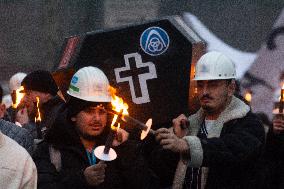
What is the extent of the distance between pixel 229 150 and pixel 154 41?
1.22m

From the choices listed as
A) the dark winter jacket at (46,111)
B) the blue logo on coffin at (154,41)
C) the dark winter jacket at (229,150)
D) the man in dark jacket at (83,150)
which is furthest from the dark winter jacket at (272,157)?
the dark winter jacket at (46,111)

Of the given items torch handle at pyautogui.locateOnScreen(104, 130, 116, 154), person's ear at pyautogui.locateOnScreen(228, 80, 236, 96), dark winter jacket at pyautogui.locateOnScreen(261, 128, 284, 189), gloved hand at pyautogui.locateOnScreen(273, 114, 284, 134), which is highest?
person's ear at pyautogui.locateOnScreen(228, 80, 236, 96)

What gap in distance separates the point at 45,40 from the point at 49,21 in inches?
10.7

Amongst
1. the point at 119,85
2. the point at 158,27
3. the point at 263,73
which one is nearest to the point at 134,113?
the point at 119,85

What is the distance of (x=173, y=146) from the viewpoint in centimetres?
327

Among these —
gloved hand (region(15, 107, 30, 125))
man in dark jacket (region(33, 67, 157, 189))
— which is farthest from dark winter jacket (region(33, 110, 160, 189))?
gloved hand (region(15, 107, 30, 125))

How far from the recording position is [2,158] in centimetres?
268

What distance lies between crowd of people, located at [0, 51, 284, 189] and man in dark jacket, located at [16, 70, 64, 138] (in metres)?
0.84

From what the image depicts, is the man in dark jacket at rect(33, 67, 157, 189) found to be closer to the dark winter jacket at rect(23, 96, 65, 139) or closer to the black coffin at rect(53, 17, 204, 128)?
the black coffin at rect(53, 17, 204, 128)

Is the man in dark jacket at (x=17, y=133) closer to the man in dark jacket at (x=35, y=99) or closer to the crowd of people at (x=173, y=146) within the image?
the crowd of people at (x=173, y=146)

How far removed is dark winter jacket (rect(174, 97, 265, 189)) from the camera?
3.39m

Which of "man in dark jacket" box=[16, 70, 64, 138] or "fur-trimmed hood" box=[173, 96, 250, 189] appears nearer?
"fur-trimmed hood" box=[173, 96, 250, 189]

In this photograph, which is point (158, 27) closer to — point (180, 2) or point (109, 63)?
point (109, 63)

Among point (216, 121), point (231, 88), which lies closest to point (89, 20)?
point (231, 88)
